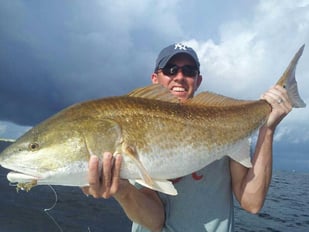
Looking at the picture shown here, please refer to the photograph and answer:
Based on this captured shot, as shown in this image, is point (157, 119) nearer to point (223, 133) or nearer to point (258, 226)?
point (223, 133)

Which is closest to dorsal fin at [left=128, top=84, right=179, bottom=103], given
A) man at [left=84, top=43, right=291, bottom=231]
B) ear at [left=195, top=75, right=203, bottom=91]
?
man at [left=84, top=43, right=291, bottom=231]

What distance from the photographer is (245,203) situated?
13.9ft

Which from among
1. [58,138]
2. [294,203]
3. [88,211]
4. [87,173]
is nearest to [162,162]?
[87,173]

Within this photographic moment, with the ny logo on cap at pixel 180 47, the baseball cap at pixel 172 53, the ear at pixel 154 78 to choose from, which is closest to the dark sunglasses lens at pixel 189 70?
the baseball cap at pixel 172 53

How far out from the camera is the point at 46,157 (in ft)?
10.1

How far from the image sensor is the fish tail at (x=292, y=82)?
4250 millimetres

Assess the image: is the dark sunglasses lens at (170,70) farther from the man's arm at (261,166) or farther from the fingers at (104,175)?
the fingers at (104,175)

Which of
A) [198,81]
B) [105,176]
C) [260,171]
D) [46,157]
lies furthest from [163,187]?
[198,81]

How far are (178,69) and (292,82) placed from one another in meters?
1.38

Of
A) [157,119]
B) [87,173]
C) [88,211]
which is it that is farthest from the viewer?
[88,211]

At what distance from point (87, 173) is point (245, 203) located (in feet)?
6.70

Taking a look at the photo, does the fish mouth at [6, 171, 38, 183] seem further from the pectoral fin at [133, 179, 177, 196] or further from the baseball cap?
the baseball cap

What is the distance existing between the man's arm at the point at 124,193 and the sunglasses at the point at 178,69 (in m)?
1.45

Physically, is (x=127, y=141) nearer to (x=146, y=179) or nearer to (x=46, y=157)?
(x=146, y=179)
